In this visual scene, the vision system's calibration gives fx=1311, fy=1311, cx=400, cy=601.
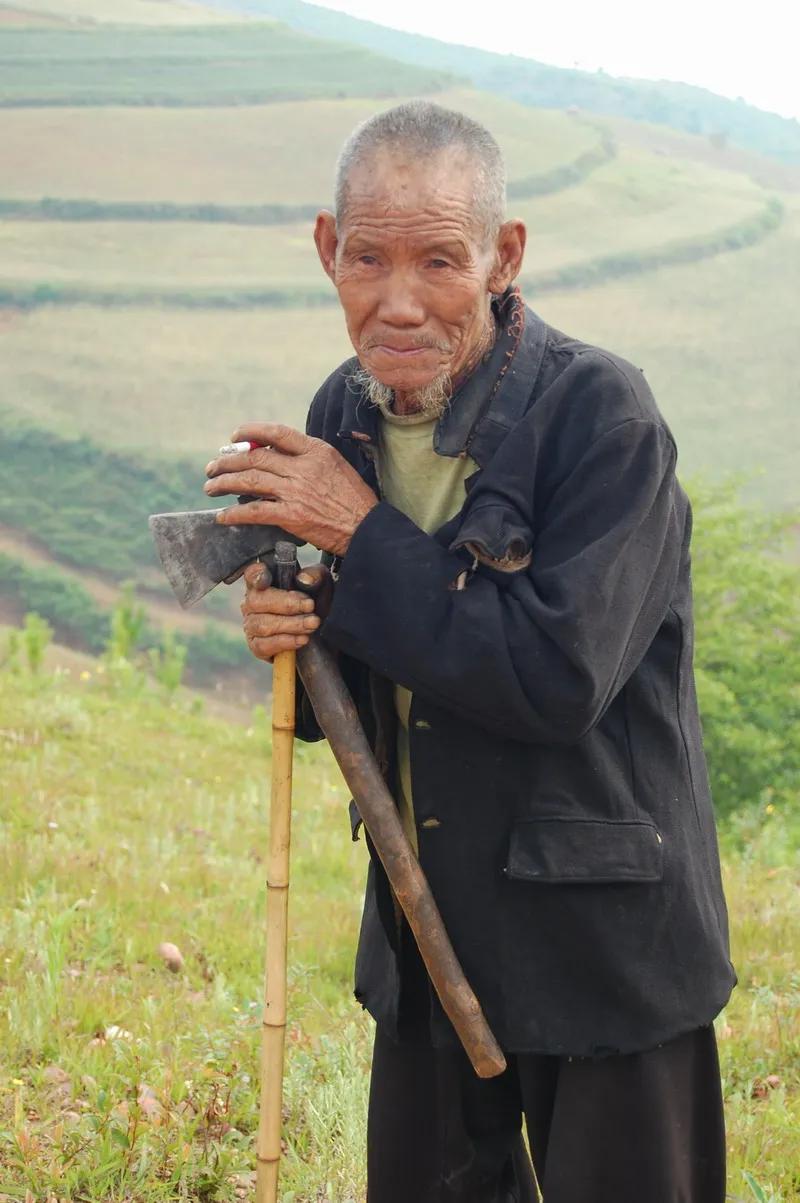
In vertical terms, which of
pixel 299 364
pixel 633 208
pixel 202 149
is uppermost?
pixel 202 149

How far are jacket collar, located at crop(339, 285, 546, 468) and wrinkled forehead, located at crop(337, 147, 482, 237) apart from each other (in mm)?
196

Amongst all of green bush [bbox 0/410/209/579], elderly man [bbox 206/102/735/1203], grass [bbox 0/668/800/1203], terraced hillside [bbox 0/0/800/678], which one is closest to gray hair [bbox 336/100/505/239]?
elderly man [bbox 206/102/735/1203]

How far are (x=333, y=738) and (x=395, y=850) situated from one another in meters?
0.22

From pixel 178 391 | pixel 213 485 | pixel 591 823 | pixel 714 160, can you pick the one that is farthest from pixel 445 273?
pixel 714 160

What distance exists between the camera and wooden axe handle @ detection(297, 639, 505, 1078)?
212 cm

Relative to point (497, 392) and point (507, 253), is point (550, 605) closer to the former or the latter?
point (497, 392)

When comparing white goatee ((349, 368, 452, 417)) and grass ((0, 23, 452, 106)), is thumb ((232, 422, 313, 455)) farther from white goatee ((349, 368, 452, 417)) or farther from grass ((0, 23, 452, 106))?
grass ((0, 23, 452, 106))

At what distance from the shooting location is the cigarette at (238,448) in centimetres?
212

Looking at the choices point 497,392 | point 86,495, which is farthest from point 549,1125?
point 86,495

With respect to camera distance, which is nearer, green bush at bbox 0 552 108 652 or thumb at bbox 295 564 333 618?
thumb at bbox 295 564 333 618

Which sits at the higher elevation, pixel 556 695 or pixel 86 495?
pixel 556 695

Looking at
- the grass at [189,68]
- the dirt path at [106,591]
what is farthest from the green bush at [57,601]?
the grass at [189,68]

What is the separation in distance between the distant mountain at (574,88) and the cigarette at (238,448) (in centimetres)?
6973

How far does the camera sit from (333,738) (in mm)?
2227
